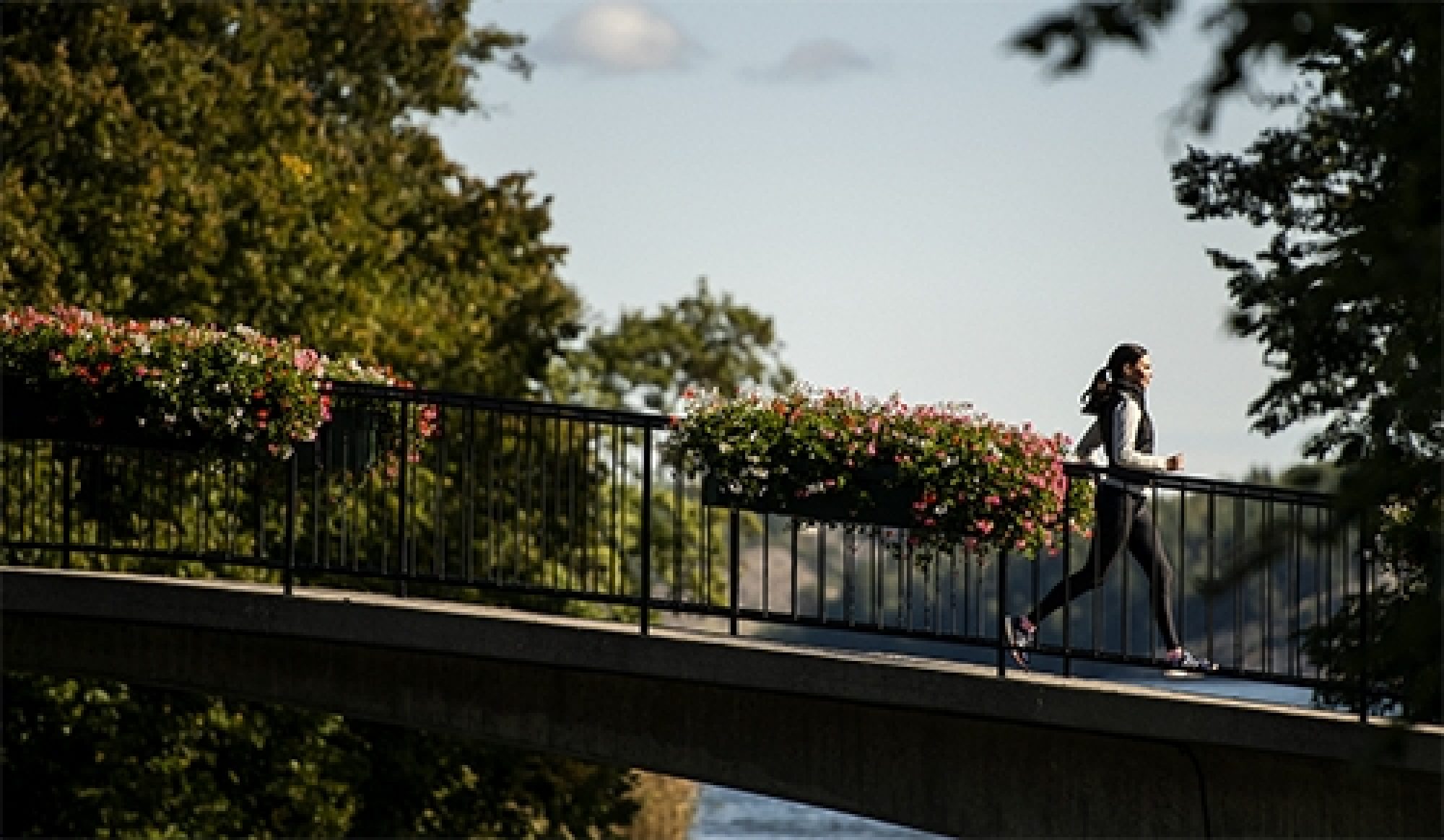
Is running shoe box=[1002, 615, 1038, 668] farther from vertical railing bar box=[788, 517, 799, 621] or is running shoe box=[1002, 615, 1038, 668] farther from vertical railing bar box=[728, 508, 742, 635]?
vertical railing bar box=[728, 508, 742, 635]

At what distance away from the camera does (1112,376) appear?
574 inches

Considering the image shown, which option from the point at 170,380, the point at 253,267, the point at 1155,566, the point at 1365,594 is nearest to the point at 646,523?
the point at 1155,566

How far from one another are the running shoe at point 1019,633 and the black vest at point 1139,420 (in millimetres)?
941

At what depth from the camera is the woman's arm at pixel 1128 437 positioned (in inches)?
562

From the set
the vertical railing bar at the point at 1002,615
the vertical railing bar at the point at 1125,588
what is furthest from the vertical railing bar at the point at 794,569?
the vertical railing bar at the point at 1125,588

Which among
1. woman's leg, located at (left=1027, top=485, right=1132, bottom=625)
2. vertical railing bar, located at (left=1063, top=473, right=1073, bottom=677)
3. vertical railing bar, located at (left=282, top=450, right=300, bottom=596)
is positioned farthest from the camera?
vertical railing bar, located at (left=282, top=450, right=300, bottom=596)

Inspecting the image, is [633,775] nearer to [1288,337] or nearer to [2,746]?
[2,746]

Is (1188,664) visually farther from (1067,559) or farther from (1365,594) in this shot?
(1365,594)

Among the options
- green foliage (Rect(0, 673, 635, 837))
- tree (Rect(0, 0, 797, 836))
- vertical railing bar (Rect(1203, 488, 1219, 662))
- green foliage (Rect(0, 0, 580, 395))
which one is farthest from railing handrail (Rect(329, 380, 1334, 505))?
green foliage (Rect(0, 673, 635, 837))

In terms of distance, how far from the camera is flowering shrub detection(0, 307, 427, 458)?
16312 mm

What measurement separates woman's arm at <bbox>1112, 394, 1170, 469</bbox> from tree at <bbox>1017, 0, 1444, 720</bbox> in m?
0.58

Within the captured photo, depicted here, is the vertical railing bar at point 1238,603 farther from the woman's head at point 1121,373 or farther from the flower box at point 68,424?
the flower box at point 68,424

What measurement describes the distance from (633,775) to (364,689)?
1880 centimetres

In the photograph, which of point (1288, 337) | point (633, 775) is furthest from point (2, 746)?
point (1288, 337)
